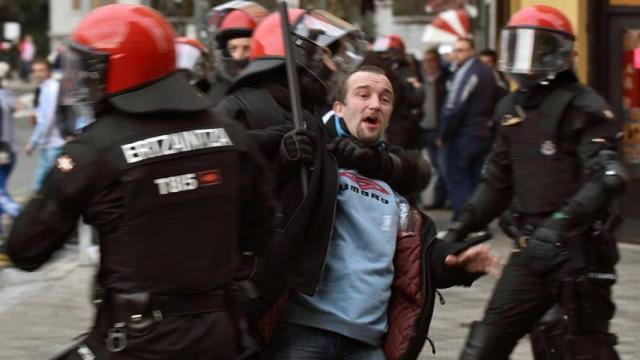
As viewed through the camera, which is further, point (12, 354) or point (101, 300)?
point (12, 354)

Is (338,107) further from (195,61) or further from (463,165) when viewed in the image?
(463,165)

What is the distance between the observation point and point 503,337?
5.99 m

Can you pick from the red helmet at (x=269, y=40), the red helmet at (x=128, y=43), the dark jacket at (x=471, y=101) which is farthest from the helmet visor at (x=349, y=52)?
the dark jacket at (x=471, y=101)

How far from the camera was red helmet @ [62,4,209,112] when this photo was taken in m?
3.85

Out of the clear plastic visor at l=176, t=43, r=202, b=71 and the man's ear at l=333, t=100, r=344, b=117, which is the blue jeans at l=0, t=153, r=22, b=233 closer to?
the clear plastic visor at l=176, t=43, r=202, b=71

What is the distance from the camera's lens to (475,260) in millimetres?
4508

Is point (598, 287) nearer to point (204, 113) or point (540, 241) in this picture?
point (540, 241)

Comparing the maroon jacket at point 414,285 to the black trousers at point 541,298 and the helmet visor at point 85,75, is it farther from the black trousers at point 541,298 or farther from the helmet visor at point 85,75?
the black trousers at point 541,298

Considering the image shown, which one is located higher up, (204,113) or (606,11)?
(204,113)

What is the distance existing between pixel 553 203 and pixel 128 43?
103 inches

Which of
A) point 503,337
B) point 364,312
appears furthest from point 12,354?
point 364,312

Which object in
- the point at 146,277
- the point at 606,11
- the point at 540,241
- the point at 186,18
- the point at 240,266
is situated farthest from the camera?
the point at 186,18

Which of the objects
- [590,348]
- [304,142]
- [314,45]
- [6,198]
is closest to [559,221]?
[590,348]

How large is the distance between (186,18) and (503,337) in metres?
11.9
